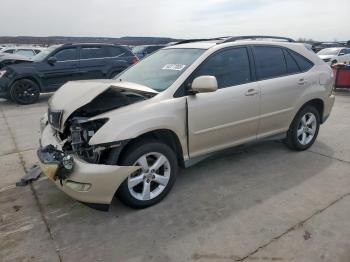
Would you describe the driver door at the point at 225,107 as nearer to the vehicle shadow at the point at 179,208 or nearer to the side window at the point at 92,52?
the vehicle shadow at the point at 179,208

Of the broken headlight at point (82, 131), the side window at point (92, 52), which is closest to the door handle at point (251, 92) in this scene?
the broken headlight at point (82, 131)

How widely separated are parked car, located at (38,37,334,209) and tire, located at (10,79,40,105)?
6.43 metres

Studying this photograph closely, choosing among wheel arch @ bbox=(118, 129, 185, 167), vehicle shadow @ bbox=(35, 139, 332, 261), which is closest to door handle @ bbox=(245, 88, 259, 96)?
vehicle shadow @ bbox=(35, 139, 332, 261)

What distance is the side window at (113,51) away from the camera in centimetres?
1091

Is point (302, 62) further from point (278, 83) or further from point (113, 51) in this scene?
point (113, 51)

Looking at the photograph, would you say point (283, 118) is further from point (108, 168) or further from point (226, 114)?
point (108, 168)

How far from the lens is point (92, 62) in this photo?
1048 cm

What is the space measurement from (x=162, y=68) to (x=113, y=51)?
747 centimetres

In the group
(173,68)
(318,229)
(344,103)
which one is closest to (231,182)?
(318,229)

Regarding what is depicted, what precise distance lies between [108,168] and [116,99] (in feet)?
2.52

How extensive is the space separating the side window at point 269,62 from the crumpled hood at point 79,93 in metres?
1.60

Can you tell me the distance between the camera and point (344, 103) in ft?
29.2

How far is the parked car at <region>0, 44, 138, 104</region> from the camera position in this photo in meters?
9.64

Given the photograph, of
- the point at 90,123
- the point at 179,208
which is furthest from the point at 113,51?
the point at 179,208
